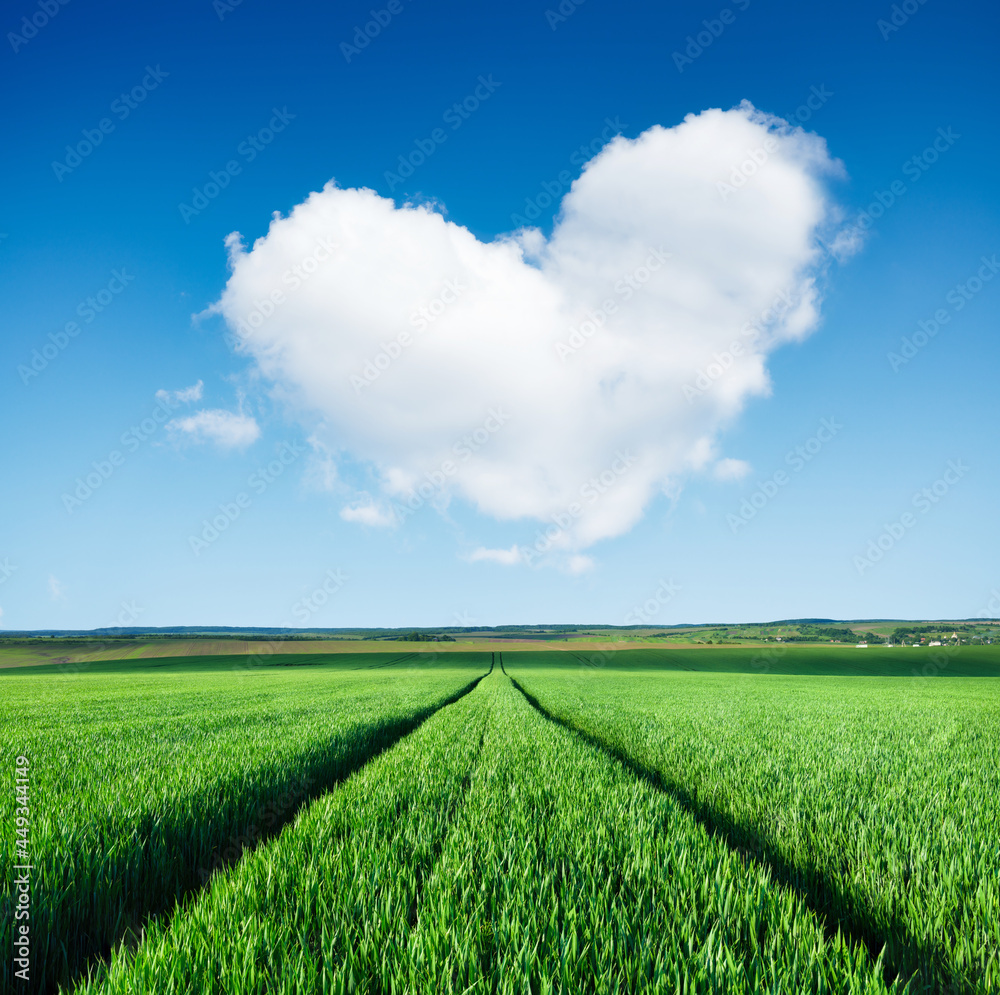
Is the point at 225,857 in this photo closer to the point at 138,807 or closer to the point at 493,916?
the point at 138,807

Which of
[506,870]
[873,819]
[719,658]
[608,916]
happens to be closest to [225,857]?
[506,870]

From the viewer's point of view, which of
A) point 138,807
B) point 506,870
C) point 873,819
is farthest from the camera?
point 873,819

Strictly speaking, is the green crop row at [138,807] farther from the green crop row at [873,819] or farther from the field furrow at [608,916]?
the green crop row at [873,819]

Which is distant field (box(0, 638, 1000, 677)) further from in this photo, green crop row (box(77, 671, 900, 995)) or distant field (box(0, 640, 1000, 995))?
green crop row (box(77, 671, 900, 995))

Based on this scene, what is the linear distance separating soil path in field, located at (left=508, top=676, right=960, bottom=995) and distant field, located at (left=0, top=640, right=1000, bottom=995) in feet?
0.06

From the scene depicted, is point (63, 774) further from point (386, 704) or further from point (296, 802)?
point (386, 704)

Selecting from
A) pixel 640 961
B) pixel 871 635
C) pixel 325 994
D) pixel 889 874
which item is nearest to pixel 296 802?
pixel 325 994

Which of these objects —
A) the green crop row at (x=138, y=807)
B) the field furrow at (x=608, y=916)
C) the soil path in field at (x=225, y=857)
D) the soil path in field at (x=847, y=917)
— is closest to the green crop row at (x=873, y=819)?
the soil path in field at (x=847, y=917)

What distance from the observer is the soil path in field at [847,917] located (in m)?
2.67

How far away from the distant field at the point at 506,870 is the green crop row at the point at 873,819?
30 mm

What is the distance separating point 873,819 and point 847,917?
6.55 feet

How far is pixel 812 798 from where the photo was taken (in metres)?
5.70

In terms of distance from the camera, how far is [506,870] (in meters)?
3.52

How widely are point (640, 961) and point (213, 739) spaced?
9335mm
